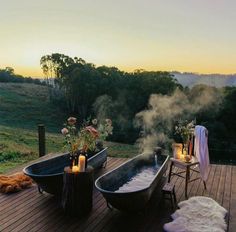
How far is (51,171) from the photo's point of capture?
16.6 ft

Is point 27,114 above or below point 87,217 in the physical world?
below

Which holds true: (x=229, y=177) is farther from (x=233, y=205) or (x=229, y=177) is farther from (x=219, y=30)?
(x=219, y=30)

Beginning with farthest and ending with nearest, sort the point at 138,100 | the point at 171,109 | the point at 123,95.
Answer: the point at 123,95 < the point at 138,100 < the point at 171,109

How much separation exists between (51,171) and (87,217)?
1.35 m

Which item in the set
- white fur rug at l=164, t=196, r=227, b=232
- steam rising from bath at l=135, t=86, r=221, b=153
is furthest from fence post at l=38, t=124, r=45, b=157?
white fur rug at l=164, t=196, r=227, b=232

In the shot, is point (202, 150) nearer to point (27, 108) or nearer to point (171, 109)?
point (171, 109)

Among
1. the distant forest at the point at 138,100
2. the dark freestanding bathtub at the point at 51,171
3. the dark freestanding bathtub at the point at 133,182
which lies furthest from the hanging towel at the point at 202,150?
the distant forest at the point at 138,100

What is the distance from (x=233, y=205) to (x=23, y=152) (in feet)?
19.7

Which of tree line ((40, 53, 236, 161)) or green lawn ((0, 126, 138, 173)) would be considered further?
tree line ((40, 53, 236, 161))

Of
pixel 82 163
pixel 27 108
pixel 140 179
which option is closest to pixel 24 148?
pixel 140 179

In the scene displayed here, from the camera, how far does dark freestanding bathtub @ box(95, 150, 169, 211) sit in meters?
3.59

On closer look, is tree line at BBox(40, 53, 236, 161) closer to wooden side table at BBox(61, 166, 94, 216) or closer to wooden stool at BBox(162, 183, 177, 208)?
wooden stool at BBox(162, 183, 177, 208)

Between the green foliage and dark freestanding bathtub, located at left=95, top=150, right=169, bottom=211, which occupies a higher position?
the green foliage

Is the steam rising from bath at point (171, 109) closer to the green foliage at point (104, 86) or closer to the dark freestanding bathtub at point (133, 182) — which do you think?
the green foliage at point (104, 86)
